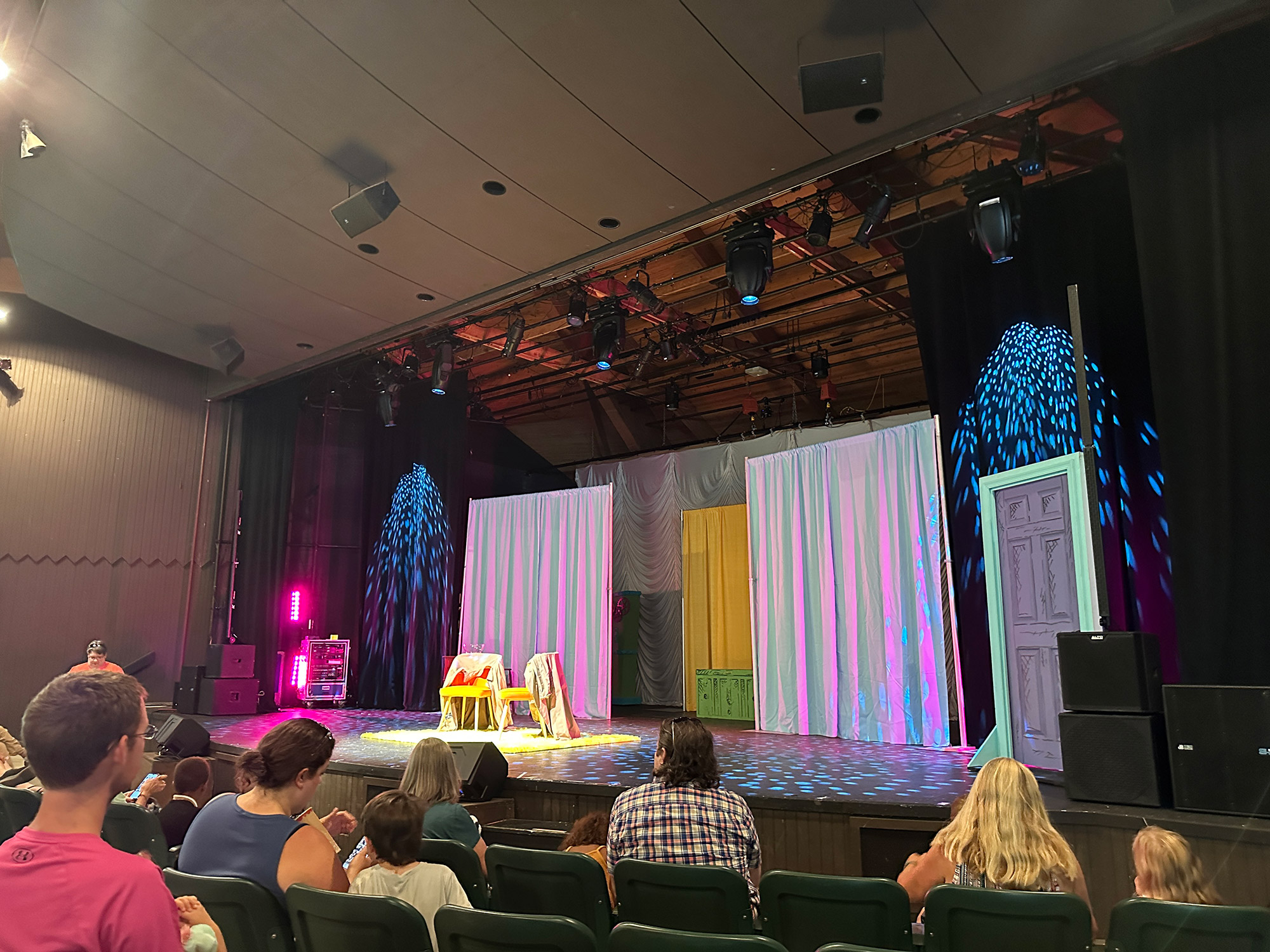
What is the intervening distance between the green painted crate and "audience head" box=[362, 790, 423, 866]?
8.30 metres

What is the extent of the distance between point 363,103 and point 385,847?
4.14 metres

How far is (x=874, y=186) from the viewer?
6.36 m

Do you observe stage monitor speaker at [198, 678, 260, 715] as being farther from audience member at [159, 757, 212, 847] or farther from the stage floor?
audience member at [159, 757, 212, 847]

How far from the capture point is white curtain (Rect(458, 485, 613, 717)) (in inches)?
426

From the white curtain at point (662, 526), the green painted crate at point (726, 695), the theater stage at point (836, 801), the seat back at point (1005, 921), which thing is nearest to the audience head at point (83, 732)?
the seat back at point (1005, 921)

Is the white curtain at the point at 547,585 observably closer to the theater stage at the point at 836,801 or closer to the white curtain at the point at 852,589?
the white curtain at the point at 852,589

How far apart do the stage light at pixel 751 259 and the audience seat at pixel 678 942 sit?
518 centimetres

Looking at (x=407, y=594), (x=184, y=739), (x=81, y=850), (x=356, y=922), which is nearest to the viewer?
(x=81, y=850)

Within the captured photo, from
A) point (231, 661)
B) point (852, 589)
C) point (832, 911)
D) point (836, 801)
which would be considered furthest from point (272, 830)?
point (231, 661)

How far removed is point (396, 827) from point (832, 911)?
3.83ft

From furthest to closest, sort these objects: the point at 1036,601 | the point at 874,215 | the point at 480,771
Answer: the point at 874,215 → the point at 1036,601 → the point at 480,771

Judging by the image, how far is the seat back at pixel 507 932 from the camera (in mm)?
1728

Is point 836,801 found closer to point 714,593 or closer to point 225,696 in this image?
point 714,593

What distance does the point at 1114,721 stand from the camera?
408cm
